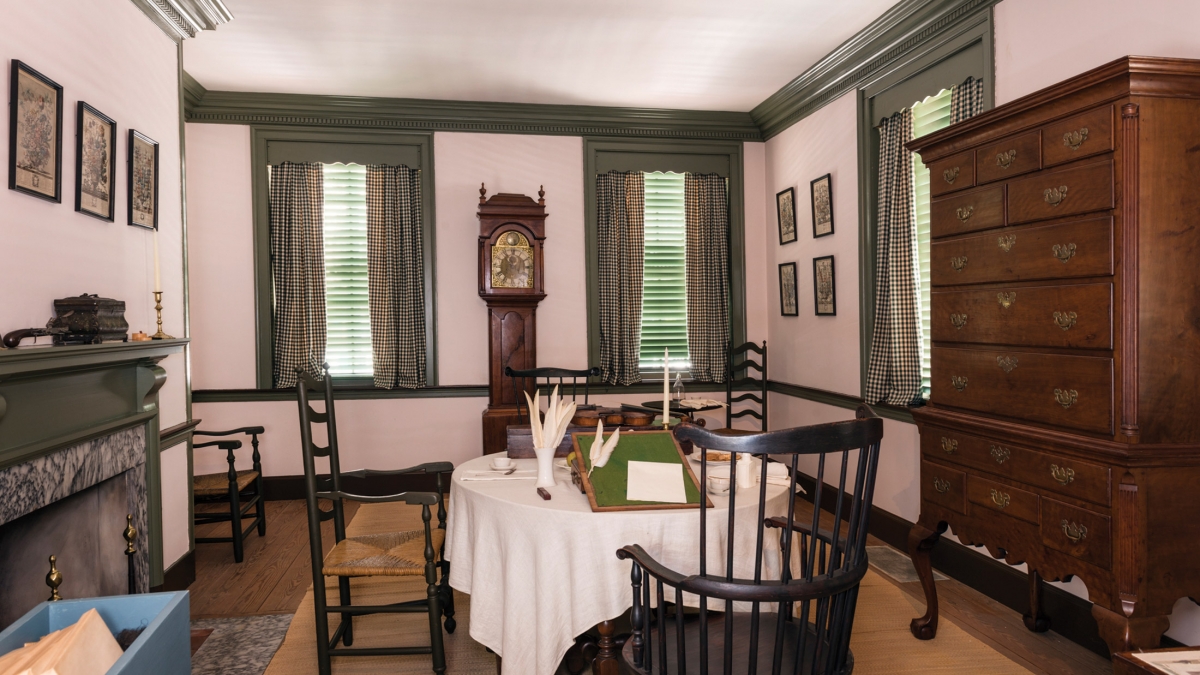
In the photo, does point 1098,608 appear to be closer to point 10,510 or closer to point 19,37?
point 10,510

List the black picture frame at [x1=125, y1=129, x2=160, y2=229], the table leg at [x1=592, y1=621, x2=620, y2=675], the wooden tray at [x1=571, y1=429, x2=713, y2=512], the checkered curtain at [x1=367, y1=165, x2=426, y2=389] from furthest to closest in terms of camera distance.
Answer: the checkered curtain at [x1=367, y1=165, x2=426, y2=389] → the black picture frame at [x1=125, y1=129, x2=160, y2=229] → the wooden tray at [x1=571, y1=429, x2=713, y2=512] → the table leg at [x1=592, y1=621, x2=620, y2=675]

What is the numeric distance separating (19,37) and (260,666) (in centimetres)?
239

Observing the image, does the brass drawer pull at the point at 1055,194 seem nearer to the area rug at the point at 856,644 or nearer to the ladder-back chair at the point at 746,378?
the area rug at the point at 856,644

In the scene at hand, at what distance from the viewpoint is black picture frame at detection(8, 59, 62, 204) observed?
7.67ft

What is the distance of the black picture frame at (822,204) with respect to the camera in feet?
15.9

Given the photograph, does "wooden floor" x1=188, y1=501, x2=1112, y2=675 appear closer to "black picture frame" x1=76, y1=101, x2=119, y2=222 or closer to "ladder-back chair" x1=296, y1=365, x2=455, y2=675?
"ladder-back chair" x1=296, y1=365, x2=455, y2=675

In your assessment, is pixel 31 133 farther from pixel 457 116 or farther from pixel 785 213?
pixel 785 213

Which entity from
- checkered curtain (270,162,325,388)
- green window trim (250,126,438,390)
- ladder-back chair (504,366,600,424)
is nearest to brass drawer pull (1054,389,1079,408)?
ladder-back chair (504,366,600,424)

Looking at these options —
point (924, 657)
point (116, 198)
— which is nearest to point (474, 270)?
point (116, 198)

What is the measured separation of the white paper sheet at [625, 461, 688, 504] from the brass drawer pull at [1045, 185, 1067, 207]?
4.77 feet

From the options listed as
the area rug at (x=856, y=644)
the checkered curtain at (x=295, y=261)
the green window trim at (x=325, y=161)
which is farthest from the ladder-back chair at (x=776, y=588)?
the checkered curtain at (x=295, y=261)

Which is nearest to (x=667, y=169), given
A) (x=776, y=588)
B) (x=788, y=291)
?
(x=788, y=291)

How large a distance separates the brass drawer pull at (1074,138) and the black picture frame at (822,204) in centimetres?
259

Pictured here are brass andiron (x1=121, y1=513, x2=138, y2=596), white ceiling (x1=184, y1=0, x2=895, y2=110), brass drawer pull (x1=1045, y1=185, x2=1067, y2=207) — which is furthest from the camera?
white ceiling (x1=184, y1=0, x2=895, y2=110)
